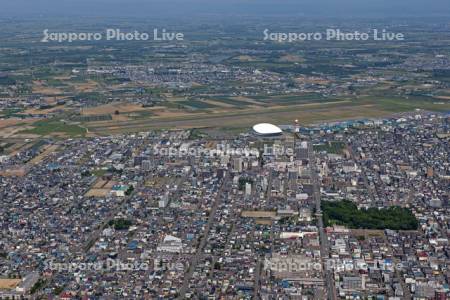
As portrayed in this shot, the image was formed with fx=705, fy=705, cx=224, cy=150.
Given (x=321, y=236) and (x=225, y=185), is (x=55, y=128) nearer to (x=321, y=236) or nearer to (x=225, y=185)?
(x=225, y=185)

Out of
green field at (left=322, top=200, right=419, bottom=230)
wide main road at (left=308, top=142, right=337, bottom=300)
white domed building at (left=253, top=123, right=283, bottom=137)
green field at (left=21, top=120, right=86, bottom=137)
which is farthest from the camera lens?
green field at (left=21, top=120, right=86, bottom=137)

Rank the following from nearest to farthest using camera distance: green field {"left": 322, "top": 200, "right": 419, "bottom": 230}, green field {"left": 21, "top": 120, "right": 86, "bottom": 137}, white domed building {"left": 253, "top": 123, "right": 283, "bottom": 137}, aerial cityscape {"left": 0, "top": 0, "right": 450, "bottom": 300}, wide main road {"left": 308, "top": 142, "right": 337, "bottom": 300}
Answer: wide main road {"left": 308, "top": 142, "right": 337, "bottom": 300}
aerial cityscape {"left": 0, "top": 0, "right": 450, "bottom": 300}
green field {"left": 322, "top": 200, "right": 419, "bottom": 230}
white domed building {"left": 253, "top": 123, "right": 283, "bottom": 137}
green field {"left": 21, "top": 120, "right": 86, "bottom": 137}

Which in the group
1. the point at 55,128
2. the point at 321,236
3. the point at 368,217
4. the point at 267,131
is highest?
the point at 267,131

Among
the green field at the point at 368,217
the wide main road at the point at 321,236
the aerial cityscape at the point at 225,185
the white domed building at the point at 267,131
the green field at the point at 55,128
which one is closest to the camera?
the wide main road at the point at 321,236

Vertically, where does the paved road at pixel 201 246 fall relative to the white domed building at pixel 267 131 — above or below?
below

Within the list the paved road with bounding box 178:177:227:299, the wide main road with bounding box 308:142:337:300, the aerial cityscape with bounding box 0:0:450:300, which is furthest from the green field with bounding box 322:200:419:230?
the paved road with bounding box 178:177:227:299

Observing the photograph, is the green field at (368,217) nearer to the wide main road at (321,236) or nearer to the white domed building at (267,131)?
the wide main road at (321,236)

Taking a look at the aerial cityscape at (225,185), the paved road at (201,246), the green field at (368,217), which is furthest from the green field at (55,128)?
the green field at (368,217)

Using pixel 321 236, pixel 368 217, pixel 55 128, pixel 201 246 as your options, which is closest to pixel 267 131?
pixel 55 128

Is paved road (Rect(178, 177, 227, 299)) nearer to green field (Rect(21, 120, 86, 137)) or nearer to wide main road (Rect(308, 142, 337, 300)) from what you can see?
wide main road (Rect(308, 142, 337, 300))
